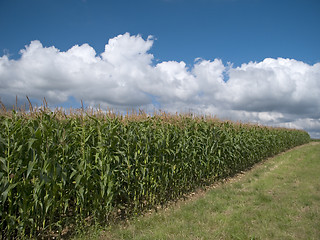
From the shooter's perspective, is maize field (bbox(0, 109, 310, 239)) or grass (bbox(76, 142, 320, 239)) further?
grass (bbox(76, 142, 320, 239))

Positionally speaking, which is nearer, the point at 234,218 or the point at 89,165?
the point at 89,165

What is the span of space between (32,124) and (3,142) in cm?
85

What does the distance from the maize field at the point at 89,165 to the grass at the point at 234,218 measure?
56 centimetres

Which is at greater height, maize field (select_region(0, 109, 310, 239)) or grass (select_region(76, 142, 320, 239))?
maize field (select_region(0, 109, 310, 239))

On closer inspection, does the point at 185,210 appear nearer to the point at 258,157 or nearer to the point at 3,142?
the point at 3,142

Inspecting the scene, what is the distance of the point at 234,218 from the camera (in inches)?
212

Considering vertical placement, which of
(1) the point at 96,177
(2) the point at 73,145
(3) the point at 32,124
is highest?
(3) the point at 32,124

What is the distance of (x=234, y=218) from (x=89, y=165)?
3.70 m

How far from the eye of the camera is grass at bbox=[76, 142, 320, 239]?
4551 millimetres

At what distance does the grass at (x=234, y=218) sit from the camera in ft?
14.9

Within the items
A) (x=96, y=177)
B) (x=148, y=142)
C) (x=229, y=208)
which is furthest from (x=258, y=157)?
(x=96, y=177)

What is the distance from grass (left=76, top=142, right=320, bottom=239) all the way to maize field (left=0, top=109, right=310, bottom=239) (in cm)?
56

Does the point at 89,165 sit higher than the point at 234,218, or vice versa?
the point at 89,165

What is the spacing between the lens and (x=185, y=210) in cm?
584
